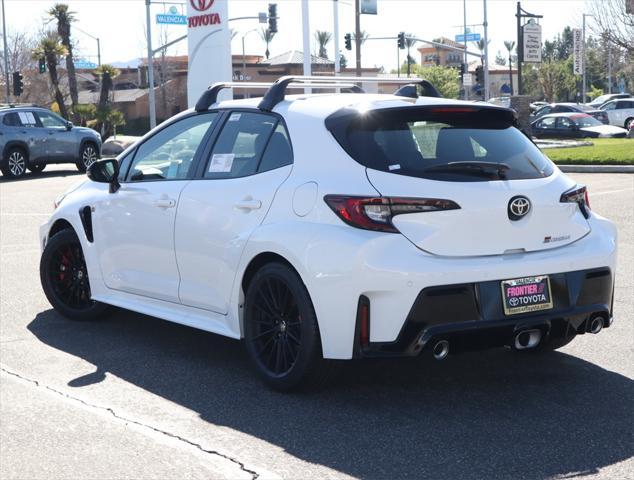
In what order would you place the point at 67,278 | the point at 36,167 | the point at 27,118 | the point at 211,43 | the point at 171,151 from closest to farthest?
the point at 171,151 → the point at 67,278 → the point at 27,118 → the point at 36,167 → the point at 211,43

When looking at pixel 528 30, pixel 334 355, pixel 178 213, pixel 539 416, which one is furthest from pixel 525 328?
pixel 528 30

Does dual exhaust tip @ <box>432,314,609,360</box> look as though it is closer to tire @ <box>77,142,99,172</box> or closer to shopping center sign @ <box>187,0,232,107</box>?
tire @ <box>77,142,99,172</box>

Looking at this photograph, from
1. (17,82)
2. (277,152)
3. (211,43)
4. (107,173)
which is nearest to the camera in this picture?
(277,152)

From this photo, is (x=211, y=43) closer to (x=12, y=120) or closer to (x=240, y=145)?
(x=12, y=120)

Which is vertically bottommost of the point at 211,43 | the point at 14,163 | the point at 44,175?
the point at 44,175

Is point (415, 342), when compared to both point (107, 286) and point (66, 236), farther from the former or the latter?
point (66, 236)

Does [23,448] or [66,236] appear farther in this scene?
[66,236]

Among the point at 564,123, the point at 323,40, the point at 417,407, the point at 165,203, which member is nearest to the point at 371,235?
the point at 417,407

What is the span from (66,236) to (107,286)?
714 millimetres

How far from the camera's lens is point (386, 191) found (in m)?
5.34

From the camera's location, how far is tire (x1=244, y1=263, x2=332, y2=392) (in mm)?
5480

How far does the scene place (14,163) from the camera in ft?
85.9

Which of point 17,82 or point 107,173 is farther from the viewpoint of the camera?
point 17,82

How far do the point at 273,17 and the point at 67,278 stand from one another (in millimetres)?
42552
